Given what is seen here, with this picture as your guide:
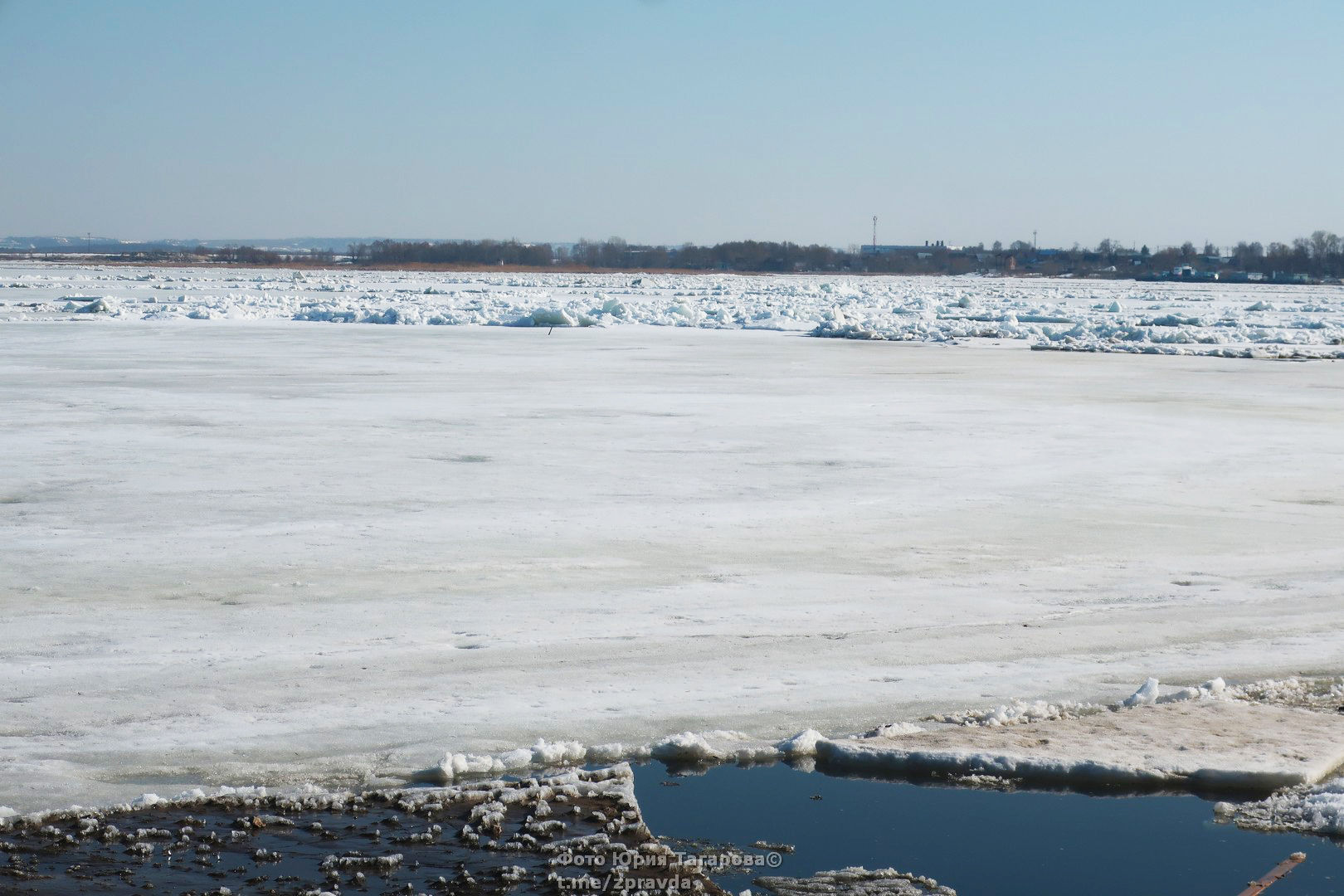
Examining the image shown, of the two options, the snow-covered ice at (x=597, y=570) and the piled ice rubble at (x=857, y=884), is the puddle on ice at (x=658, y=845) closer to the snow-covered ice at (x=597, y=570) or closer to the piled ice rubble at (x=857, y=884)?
the piled ice rubble at (x=857, y=884)

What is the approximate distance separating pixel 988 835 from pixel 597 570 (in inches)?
112

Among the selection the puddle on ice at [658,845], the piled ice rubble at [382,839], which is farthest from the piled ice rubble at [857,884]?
the piled ice rubble at [382,839]

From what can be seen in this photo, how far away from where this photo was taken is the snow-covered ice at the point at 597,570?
417 centimetres

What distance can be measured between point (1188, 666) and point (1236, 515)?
9.71 feet

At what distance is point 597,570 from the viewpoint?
19.7 feet

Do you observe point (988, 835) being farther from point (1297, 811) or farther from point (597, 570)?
point (597, 570)

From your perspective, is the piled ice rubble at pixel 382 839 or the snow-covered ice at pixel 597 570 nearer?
the piled ice rubble at pixel 382 839

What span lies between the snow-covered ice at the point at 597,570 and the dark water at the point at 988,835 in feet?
1.11

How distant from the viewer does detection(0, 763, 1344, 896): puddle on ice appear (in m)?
3.01

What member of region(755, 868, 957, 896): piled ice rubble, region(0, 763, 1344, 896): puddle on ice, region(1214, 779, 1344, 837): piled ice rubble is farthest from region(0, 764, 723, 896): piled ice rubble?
region(1214, 779, 1344, 837): piled ice rubble

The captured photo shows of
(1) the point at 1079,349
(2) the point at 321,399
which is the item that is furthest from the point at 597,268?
(2) the point at 321,399

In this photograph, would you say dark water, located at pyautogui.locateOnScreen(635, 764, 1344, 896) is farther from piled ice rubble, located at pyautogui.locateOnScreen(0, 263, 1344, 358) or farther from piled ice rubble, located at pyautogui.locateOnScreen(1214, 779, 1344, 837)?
piled ice rubble, located at pyautogui.locateOnScreen(0, 263, 1344, 358)

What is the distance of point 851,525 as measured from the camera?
704cm

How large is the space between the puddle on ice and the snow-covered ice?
29 centimetres
